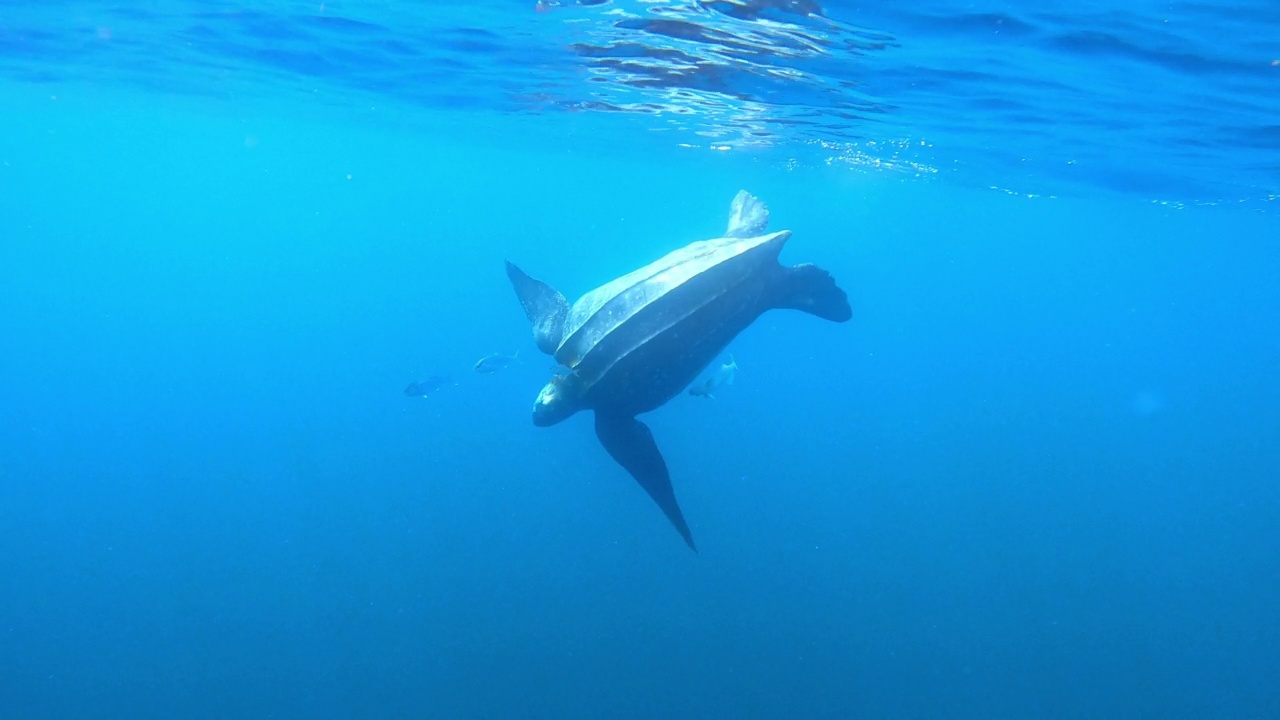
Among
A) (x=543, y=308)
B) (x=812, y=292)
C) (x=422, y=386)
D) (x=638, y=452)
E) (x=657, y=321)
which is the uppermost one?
(x=657, y=321)

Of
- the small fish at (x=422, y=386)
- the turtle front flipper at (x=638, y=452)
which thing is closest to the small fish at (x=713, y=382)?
the turtle front flipper at (x=638, y=452)

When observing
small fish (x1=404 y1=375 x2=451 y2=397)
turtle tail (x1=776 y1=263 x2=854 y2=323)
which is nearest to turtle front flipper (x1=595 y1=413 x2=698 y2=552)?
turtle tail (x1=776 y1=263 x2=854 y2=323)

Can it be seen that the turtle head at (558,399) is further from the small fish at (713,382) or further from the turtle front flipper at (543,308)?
the small fish at (713,382)

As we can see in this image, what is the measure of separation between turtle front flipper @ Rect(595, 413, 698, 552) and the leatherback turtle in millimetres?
11

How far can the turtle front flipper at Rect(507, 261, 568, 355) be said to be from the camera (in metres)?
8.09

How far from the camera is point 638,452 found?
26.4ft

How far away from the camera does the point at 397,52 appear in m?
14.1

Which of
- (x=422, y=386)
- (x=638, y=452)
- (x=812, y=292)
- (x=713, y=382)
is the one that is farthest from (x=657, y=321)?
(x=422, y=386)

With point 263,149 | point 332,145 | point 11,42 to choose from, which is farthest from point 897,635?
point 263,149

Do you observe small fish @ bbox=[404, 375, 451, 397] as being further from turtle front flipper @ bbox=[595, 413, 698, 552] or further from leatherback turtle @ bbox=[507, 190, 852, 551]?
turtle front flipper @ bbox=[595, 413, 698, 552]

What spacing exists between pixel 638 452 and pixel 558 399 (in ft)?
3.67

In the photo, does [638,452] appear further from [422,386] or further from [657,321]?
[422,386]

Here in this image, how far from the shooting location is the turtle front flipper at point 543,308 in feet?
26.6

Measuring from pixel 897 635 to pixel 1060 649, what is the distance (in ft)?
12.7
